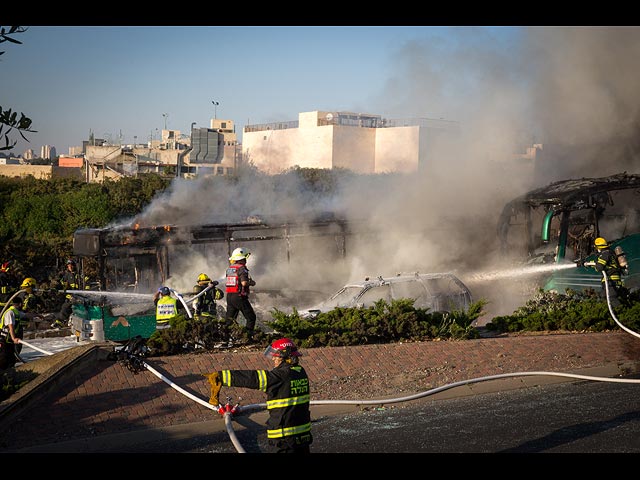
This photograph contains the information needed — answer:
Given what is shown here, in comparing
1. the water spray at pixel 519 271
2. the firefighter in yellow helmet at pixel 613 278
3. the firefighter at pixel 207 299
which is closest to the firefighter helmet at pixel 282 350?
the firefighter at pixel 207 299

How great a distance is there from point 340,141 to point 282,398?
51769 mm

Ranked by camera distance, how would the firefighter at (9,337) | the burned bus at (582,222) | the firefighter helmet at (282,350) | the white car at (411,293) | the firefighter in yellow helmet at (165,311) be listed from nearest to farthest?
1. the firefighter helmet at (282,350)
2. the firefighter at (9,337)
3. the firefighter in yellow helmet at (165,311)
4. the white car at (411,293)
5. the burned bus at (582,222)

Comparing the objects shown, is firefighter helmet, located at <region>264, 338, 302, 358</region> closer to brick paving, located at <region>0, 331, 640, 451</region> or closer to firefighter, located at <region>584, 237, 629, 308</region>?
brick paving, located at <region>0, 331, 640, 451</region>

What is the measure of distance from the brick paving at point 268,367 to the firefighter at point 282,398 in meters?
2.98

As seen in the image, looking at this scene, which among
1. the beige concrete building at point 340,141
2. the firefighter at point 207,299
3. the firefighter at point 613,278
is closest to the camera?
the firefighter at point 207,299

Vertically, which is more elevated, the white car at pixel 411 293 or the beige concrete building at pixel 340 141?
the beige concrete building at pixel 340 141

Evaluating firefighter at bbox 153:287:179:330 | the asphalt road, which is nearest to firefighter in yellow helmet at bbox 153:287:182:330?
firefighter at bbox 153:287:179:330

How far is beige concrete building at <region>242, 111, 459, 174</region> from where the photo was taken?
55812mm

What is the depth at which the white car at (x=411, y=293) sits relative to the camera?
14.8m

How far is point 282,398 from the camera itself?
6434 millimetres

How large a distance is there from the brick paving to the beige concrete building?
137 feet

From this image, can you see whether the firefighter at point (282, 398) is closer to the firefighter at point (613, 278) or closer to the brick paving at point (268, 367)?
the brick paving at point (268, 367)

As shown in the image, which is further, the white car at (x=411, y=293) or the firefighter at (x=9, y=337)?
the white car at (x=411, y=293)

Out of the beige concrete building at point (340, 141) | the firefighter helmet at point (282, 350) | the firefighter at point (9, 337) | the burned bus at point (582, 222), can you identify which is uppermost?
the beige concrete building at point (340, 141)
